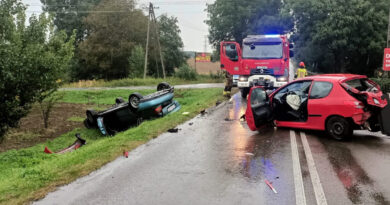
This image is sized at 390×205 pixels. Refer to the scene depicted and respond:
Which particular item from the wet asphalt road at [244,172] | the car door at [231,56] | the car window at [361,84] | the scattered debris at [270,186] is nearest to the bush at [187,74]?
the car door at [231,56]

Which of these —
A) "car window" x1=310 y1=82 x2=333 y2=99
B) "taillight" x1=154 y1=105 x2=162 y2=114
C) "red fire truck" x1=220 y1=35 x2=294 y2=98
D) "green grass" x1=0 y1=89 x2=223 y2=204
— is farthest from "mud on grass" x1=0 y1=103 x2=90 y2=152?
"car window" x1=310 y1=82 x2=333 y2=99

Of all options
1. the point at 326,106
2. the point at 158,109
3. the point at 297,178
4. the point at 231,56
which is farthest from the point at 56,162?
the point at 231,56

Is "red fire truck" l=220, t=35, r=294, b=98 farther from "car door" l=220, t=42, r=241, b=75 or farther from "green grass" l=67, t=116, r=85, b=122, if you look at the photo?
"green grass" l=67, t=116, r=85, b=122

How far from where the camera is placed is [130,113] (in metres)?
12.2

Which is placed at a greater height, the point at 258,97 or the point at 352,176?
the point at 258,97

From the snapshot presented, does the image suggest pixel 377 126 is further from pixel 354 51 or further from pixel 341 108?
pixel 354 51

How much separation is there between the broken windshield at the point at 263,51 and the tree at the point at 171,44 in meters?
35.1

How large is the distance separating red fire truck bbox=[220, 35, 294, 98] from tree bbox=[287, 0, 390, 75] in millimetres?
18740

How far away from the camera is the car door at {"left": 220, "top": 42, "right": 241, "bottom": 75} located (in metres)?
16.4

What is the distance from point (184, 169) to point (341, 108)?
13.0ft

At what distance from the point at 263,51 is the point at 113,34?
3390 centimetres

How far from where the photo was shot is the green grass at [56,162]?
526 cm

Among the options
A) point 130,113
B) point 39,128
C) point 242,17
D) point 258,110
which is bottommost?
point 39,128

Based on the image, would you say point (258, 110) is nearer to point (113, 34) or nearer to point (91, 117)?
point (91, 117)
